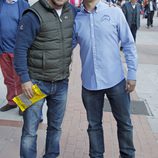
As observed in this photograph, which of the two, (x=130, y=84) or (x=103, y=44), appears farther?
(x=130, y=84)

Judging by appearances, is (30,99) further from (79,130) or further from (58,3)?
(79,130)

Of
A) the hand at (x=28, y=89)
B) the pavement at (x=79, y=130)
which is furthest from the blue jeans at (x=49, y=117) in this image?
the pavement at (x=79, y=130)


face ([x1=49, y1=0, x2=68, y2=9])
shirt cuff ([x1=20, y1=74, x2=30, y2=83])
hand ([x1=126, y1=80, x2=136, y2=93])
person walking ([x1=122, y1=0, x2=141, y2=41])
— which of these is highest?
face ([x1=49, y1=0, x2=68, y2=9])

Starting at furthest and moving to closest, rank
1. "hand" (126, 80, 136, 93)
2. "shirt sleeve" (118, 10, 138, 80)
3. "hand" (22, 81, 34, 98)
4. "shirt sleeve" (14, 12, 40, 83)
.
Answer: "hand" (126, 80, 136, 93) < "shirt sleeve" (118, 10, 138, 80) < "hand" (22, 81, 34, 98) < "shirt sleeve" (14, 12, 40, 83)

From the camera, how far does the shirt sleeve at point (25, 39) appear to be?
10.5 ft

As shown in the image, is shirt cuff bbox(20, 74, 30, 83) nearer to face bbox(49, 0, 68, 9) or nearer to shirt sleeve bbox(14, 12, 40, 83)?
shirt sleeve bbox(14, 12, 40, 83)

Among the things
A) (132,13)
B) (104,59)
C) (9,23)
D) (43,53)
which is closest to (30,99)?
(43,53)

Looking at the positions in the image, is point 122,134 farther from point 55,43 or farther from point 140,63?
point 140,63

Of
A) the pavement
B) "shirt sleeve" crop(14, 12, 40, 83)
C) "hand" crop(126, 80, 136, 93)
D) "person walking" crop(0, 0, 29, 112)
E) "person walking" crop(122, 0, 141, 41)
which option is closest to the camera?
"shirt sleeve" crop(14, 12, 40, 83)

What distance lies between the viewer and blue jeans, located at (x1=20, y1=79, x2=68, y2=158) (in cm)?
347

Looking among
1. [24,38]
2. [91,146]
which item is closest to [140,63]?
[91,146]

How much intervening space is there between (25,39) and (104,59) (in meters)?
0.72

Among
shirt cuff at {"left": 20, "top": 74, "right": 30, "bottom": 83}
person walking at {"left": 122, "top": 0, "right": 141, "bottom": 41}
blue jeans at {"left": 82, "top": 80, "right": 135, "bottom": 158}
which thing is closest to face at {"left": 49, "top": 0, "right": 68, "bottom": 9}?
shirt cuff at {"left": 20, "top": 74, "right": 30, "bottom": 83}

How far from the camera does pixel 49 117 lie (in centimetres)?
376
